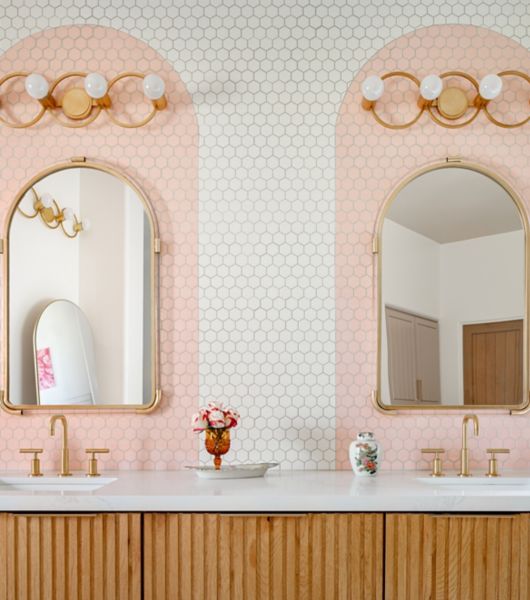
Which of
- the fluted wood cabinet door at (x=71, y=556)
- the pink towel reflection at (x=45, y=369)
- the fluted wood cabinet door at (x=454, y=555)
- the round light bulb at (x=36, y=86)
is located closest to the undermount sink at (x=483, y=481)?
the fluted wood cabinet door at (x=454, y=555)

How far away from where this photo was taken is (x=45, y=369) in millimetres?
2871

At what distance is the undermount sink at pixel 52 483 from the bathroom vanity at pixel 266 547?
0.41 metres

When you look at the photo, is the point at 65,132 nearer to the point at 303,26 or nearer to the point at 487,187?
the point at 303,26

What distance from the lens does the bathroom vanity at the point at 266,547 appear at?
7.32 ft

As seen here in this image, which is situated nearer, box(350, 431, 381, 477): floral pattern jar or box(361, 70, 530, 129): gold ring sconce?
box(350, 431, 381, 477): floral pattern jar

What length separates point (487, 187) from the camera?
2914mm

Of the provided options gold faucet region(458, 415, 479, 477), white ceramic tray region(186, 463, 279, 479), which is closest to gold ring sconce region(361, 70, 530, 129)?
gold faucet region(458, 415, 479, 477)

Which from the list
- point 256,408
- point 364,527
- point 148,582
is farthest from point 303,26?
point 148,582

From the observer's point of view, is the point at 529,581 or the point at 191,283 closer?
the point at 529,581

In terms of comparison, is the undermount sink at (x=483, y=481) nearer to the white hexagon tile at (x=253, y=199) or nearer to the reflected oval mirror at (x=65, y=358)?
the white hexagon tile at (x=253, y=199)

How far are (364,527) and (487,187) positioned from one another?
4.34ft

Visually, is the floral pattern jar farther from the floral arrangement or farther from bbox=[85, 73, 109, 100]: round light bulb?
bbox=[85, 73, 109, 100]: round light bulb

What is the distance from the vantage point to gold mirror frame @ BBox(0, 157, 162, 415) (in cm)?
285

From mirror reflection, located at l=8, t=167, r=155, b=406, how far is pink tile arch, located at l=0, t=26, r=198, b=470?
0.07m
